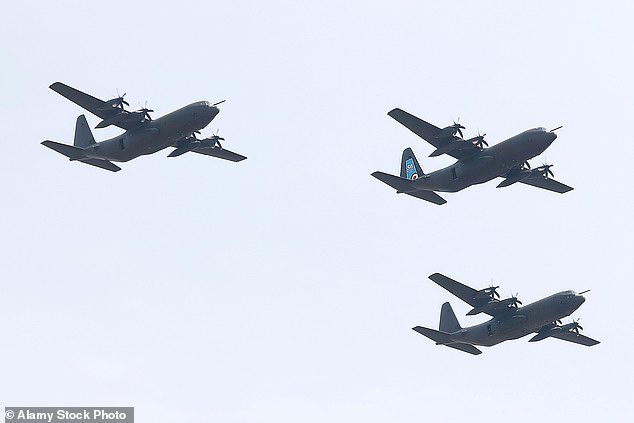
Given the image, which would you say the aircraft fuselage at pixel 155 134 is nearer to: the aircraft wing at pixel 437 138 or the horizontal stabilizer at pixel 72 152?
the horizontal stabilizer at pixel 72 152

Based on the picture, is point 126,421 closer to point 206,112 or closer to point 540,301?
point 206,112

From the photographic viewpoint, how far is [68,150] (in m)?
77.3

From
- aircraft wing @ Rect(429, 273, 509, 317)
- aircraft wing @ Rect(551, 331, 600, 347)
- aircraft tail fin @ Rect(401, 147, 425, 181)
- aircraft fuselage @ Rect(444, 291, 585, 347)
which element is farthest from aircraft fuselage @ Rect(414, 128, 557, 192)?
aircraft wing @ Rect(551, 331, 600, 347)

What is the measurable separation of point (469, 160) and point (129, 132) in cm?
2395

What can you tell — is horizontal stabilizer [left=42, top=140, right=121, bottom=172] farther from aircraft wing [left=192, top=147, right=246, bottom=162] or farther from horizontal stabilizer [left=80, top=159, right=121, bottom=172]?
aircraft wing [left=192, top=147, right=246, bottom=162]

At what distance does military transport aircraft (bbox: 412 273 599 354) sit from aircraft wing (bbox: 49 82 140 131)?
24.1 metres

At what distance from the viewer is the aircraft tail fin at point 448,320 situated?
3349 inches

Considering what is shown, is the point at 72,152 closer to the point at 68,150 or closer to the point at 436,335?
the point at 68,150

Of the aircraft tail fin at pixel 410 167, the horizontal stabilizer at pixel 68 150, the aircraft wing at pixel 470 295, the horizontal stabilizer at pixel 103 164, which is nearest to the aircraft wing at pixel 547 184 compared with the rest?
the aircraft tail fin at pixel 410 167

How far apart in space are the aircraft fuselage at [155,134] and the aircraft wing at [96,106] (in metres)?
0.58

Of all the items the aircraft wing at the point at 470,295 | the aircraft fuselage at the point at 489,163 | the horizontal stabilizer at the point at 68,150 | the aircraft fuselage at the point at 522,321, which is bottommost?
the aircraft fuselage at the point at 522,321

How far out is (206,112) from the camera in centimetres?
7156

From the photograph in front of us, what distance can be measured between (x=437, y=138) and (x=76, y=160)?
25762 millimetres

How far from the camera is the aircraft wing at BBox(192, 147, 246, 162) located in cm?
8019
